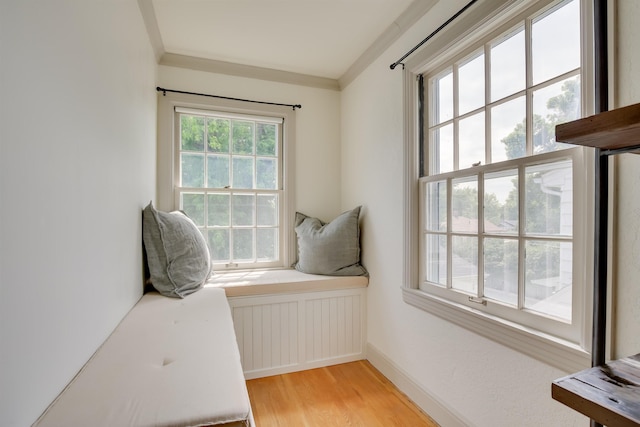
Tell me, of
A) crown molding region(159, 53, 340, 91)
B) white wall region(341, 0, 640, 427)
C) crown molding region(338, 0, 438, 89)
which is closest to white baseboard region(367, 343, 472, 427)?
white wall region(341, 0, 640, 427)

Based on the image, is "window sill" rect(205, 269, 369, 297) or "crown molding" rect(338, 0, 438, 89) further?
"window sill" rect(205, 269, 369, 297)

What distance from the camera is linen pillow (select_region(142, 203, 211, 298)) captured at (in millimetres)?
1854

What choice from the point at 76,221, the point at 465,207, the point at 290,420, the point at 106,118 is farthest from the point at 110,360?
the point at 465,207

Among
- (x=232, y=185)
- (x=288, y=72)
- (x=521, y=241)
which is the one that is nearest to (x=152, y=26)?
(x=288, y=72)

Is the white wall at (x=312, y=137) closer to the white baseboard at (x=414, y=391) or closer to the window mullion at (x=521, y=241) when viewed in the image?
the white baseboard at (x=414, y=391)

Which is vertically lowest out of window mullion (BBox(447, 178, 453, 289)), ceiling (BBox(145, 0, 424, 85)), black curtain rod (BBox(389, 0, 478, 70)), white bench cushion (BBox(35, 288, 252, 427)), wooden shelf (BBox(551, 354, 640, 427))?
white bench cushion (BBox(35, 288, 252, 427))

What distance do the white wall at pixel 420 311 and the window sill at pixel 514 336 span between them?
40 millimetres

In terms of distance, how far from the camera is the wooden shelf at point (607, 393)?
0.52m

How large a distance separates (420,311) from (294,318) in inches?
37.3

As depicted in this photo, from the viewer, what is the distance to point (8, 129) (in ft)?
2.09

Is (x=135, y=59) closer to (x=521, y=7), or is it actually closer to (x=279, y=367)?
(x=521, y=7)

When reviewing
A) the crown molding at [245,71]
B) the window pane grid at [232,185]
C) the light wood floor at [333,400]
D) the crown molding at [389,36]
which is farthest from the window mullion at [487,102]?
the window pane grid at [232,185]

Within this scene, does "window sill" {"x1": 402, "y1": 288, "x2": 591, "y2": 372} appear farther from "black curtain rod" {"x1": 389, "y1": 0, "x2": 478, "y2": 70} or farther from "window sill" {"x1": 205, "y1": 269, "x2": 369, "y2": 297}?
"black curtain rod" {"x1": 389, "y1": 0, "x2": 478, "y2": 70}

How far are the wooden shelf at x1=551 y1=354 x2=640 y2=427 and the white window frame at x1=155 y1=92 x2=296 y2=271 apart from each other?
2295 millimetres
